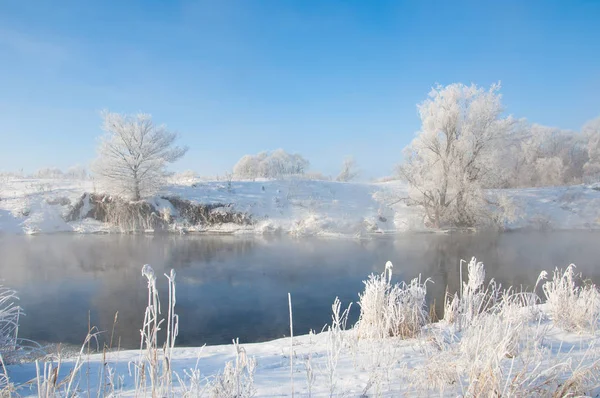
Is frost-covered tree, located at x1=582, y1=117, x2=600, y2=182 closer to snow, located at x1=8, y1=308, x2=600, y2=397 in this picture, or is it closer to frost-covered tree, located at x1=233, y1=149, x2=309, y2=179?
frost-covered tree, located at x1=233, y1=149, x2=309, y2=179

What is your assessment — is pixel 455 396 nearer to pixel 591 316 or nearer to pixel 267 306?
pixel 591 316

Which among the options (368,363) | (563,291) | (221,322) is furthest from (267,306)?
(563,291)

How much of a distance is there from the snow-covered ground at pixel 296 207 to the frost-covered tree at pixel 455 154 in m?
1.73

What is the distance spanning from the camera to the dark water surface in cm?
728

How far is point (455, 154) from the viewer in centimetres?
2084

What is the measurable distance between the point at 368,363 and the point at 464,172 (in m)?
19.5

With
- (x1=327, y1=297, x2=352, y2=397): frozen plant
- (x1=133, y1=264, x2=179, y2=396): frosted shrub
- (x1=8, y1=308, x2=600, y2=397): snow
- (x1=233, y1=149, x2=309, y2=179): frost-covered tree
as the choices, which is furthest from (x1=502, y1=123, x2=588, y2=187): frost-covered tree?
A: (x1=233, y1=149, x2=309, y2=179): frost-covered tree

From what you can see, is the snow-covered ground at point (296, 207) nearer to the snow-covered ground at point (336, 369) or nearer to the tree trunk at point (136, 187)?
the tree trunk at point (136, 187)

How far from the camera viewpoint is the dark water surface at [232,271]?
7277 millimetres

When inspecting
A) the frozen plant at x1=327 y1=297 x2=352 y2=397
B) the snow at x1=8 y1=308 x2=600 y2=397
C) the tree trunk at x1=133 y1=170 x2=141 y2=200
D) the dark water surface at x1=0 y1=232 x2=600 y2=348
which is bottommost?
the dark water surface at x1=0 y1=232 x2=600 y2=348

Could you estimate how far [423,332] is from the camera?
485cm

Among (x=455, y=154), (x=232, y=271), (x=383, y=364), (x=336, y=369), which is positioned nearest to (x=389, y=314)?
(x=336, y=369)

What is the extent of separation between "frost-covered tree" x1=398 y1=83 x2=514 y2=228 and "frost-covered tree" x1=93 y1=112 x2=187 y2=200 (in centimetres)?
1453

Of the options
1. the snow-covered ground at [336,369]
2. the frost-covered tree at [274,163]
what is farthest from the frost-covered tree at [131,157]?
the frost-covered tree at [274,163]
